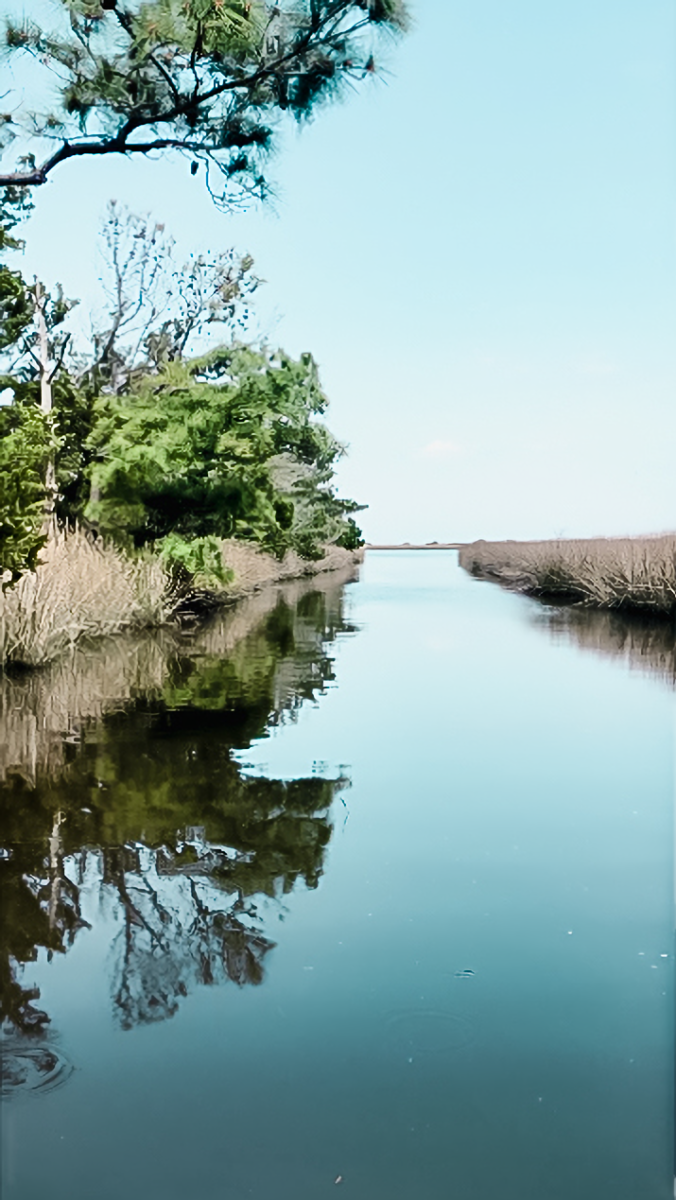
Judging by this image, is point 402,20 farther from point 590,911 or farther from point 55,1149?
point 55,1149

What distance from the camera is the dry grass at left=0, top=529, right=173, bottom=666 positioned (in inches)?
430

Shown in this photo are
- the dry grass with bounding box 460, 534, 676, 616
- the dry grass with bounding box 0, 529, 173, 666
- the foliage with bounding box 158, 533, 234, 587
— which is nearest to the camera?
the dry grass with bounding box 0, 529, 173, 666

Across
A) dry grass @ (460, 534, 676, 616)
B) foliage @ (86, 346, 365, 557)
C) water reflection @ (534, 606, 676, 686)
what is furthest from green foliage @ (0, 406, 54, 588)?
dry grass @ (460, 534, 676, 616)

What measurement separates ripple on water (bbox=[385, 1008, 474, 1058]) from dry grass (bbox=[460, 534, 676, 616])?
15.4m

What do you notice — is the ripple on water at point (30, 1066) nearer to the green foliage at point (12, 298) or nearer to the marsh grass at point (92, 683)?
the marsh grass at point (92, 683)

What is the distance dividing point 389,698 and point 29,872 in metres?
5.39

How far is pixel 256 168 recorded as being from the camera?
968cm

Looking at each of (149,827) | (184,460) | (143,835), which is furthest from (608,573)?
(143,835)

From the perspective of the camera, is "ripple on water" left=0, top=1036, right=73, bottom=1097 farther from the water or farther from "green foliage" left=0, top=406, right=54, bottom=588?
"green foliage" left=0, top=406, right=54, bottom=588

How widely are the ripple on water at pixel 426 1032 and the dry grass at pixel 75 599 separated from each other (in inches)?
305

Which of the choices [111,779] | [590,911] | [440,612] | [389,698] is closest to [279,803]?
[111,779]

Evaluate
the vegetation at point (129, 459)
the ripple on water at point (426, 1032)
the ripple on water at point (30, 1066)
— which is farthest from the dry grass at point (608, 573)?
the ripple on water at point (30, 1066)

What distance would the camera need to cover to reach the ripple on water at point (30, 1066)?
269 cm

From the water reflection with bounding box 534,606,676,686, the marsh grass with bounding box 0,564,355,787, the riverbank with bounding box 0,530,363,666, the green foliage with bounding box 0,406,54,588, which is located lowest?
the water reflection with bounding box 534,606,676,686
